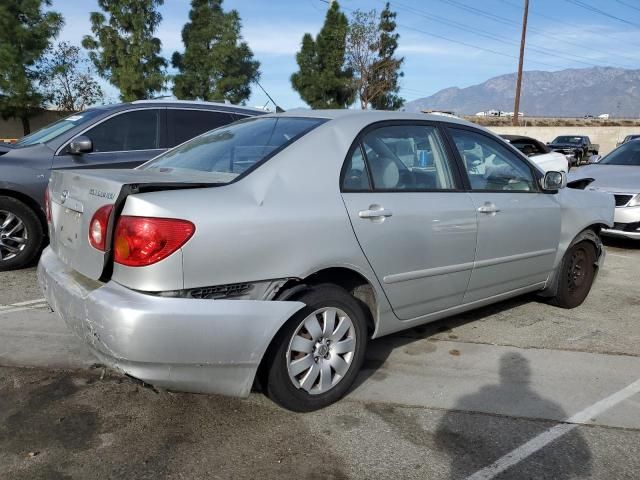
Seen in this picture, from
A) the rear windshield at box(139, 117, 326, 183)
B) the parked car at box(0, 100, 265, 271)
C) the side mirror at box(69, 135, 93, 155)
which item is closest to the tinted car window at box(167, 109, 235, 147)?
the parked car at box(0, 100, 265, 271)

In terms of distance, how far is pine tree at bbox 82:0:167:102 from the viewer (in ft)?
73.4

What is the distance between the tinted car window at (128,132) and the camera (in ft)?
19.4

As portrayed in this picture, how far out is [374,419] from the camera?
3031 millimetres

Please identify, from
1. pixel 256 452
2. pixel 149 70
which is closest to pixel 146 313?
pixel 256 452

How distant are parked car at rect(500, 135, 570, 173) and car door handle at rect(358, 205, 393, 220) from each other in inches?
279

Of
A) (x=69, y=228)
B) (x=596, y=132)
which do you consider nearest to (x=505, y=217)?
(x=69, y=228)

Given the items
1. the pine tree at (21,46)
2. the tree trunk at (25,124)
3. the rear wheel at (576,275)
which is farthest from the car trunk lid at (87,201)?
the tree trunk at (25,124)

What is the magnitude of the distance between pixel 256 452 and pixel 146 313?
2.90 ft

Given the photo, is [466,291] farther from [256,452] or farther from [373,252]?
[256,452]

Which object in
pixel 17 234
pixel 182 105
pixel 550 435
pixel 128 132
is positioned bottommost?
pixel 550 435

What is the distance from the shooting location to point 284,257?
108 inches

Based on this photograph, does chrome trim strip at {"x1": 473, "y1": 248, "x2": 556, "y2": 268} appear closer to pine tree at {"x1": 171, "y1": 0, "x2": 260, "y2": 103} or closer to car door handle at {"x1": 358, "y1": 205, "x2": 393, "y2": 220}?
car door handle at {"x1": 358, "y1": 205, "x2": 393, "y2": 220}

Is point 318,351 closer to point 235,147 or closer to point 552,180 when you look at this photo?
point 235,147

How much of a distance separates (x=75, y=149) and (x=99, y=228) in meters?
3.28
